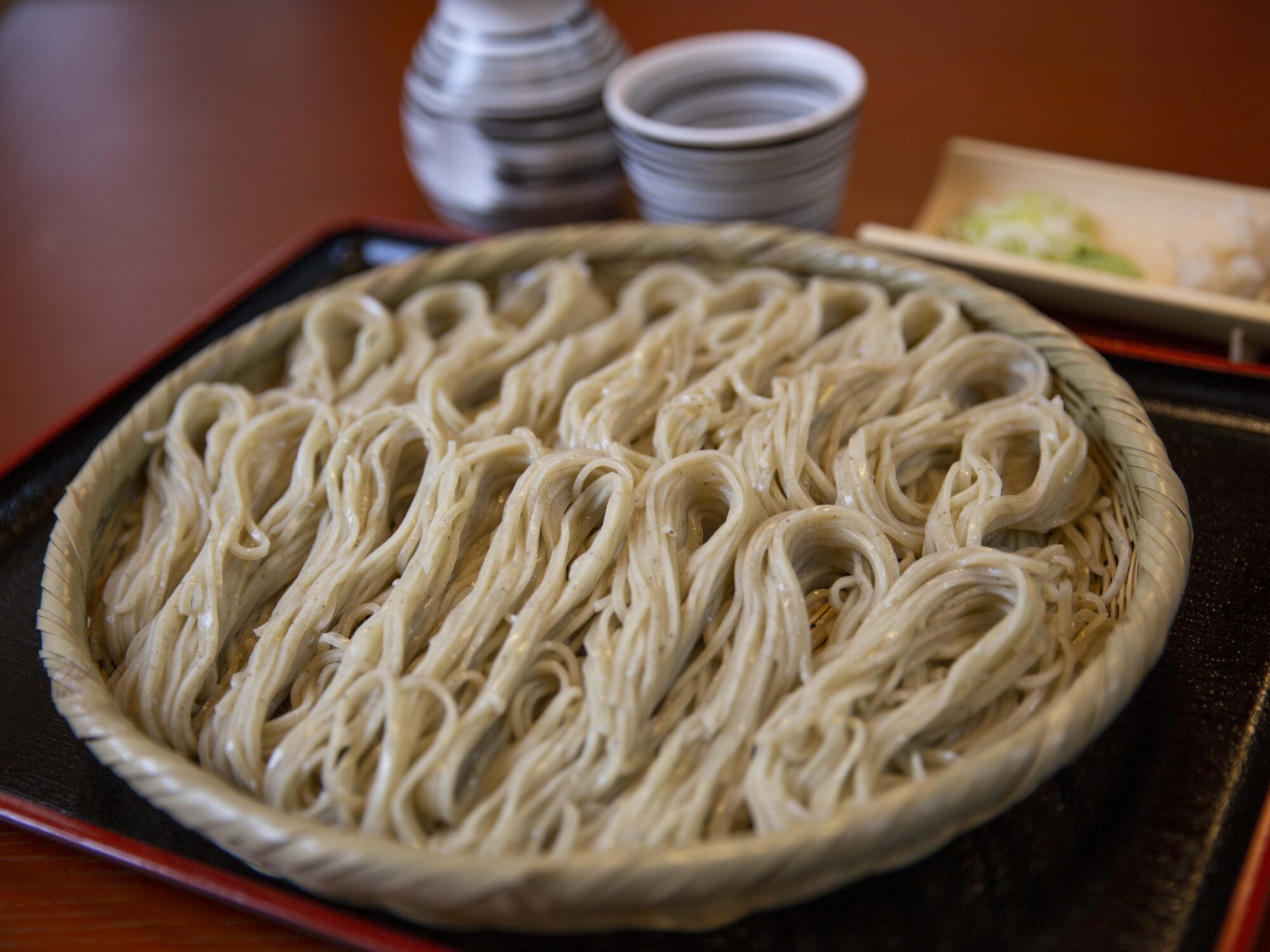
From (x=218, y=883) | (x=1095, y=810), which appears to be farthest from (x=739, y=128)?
(x=218, y=883)

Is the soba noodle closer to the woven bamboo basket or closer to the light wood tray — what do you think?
the woven bamboo basket

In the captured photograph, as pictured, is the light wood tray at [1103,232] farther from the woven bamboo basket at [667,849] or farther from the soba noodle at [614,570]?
the woven bamboo basket at [667,849]

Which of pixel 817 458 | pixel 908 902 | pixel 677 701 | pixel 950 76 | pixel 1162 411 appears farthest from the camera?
pixel 950 76

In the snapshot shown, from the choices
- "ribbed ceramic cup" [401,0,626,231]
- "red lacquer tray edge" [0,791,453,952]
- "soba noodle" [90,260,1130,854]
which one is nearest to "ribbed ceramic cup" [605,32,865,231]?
"ribbed ceramic cup" [401,0,626,231]

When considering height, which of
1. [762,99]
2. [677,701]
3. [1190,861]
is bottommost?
[1190,861]

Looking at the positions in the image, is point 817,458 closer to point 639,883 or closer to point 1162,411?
point 1162,411

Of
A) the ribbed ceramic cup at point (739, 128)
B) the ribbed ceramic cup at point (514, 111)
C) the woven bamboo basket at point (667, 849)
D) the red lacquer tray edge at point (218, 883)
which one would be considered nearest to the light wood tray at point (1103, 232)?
the ribbed ceramic cup at point (739, 128)

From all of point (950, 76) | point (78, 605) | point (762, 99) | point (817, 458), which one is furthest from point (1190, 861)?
point (950, 76)
